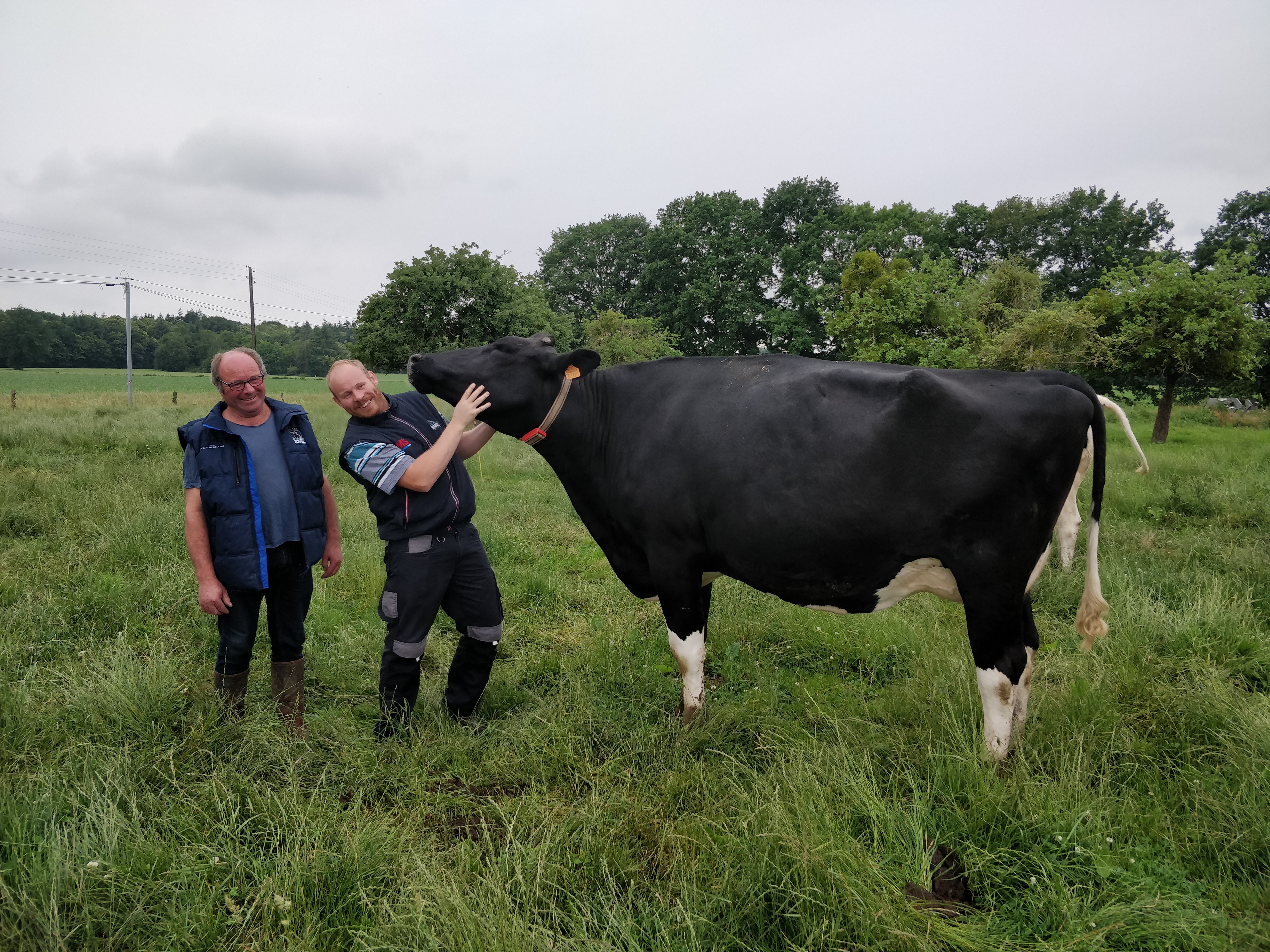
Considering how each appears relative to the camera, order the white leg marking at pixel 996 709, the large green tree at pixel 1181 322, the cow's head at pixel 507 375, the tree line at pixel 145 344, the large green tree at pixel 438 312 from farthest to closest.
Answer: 1. the tree line at pixel 145 344
2. the large green tree at pixel 438 312
3. the large green tree at pixel 1181 322
4. the cow's head at pixel 507 375
5. the white leg marking at pixel 996 709

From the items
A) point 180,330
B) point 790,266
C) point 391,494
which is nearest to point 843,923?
point 391,494

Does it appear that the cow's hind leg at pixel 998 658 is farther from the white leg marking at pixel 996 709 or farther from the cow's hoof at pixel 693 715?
the cow's hoof at pixel 693 715

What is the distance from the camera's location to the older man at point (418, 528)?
340 centimetres

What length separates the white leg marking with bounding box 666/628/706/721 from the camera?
3797mm

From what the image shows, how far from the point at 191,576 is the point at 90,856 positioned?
3.73 m

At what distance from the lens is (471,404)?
3535mm

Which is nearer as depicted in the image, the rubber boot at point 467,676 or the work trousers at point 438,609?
the work trousers at point 438,609

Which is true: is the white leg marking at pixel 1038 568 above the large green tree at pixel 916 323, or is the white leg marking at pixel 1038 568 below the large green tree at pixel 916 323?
below

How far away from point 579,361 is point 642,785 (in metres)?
2.29

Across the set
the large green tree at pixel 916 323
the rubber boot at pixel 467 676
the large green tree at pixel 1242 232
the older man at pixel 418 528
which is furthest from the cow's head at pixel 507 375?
the large green tree at pixel 1242 232

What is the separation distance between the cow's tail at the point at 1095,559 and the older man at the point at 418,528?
10.0 ft

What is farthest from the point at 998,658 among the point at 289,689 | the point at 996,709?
the point at 289,689

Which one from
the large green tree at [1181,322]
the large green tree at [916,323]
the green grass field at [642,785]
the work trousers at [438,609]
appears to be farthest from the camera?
the large green tree at [1181,322]

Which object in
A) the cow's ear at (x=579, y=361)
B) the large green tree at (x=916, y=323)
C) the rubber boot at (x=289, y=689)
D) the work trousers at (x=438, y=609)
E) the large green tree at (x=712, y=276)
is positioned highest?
the large green tree at (x=712, y=276)
